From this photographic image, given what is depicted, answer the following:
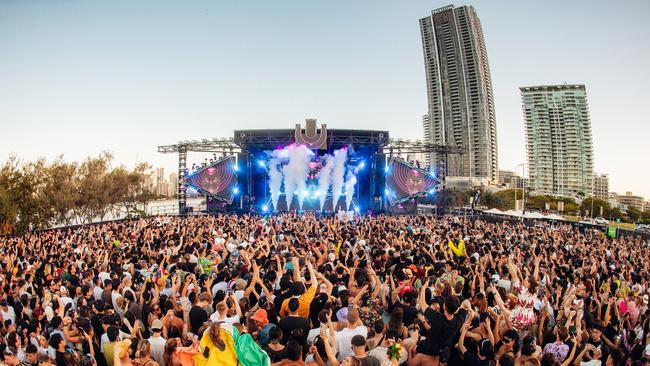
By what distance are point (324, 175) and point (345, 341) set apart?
2529 cm

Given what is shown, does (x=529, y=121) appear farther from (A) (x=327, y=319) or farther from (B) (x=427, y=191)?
(A) (x=327, y=319)

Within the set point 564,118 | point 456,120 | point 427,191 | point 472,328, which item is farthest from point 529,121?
point 472,328

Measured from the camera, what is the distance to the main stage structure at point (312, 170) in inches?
1092

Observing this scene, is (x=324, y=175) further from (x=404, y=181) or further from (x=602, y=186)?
(x=602, y=186)

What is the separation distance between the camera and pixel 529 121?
119m

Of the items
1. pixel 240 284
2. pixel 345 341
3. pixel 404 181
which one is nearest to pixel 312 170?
pixel 404 181

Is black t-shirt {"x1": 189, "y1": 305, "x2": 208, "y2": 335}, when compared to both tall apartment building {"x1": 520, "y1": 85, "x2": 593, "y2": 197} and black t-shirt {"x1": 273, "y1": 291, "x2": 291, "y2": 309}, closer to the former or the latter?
black t-shirt {"x1": 273, "y1": 291, "x2": 291, "y2": 309}

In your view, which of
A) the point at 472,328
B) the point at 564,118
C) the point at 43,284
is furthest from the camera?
the point at 564,118

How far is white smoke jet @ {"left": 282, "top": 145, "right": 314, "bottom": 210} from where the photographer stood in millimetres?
28156

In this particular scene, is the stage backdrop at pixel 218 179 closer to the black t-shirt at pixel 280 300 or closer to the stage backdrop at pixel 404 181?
the stage backdrop at pixel 404 181

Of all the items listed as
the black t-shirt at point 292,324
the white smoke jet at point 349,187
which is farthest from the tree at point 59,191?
the black t-shirt at point 292,324

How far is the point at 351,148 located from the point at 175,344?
25.2 meters

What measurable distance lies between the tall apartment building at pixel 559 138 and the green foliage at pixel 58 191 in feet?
394

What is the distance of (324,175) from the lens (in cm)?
2888
